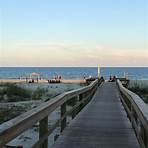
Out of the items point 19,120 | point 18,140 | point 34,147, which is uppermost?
point 19,120

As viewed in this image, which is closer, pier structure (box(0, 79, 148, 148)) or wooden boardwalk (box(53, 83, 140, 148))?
pier structure (box(0, 79, 148, 148))

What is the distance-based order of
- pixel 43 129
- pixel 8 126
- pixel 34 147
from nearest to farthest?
1. pixel 8 126
2. pixel 34 147
3. pixel 43 129

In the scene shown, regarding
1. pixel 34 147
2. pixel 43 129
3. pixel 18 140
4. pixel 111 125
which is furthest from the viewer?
pixel 18 140

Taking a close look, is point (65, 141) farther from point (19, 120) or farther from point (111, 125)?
point (19, 120)

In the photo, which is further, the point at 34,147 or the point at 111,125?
the point at 111,125

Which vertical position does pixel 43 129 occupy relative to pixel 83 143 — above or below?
above

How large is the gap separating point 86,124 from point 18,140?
2.45 meters

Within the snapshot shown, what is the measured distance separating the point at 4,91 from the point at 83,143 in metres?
23.7

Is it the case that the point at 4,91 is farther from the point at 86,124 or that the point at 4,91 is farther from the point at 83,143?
the point at 83,143

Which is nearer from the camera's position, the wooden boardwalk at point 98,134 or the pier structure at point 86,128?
the pier structure at point 86,128

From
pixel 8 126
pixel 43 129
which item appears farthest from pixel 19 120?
pixel 43 129

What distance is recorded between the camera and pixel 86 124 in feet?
34.7

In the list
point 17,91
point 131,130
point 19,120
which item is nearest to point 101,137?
point 131,130

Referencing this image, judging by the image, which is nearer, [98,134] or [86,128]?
[98,134]
